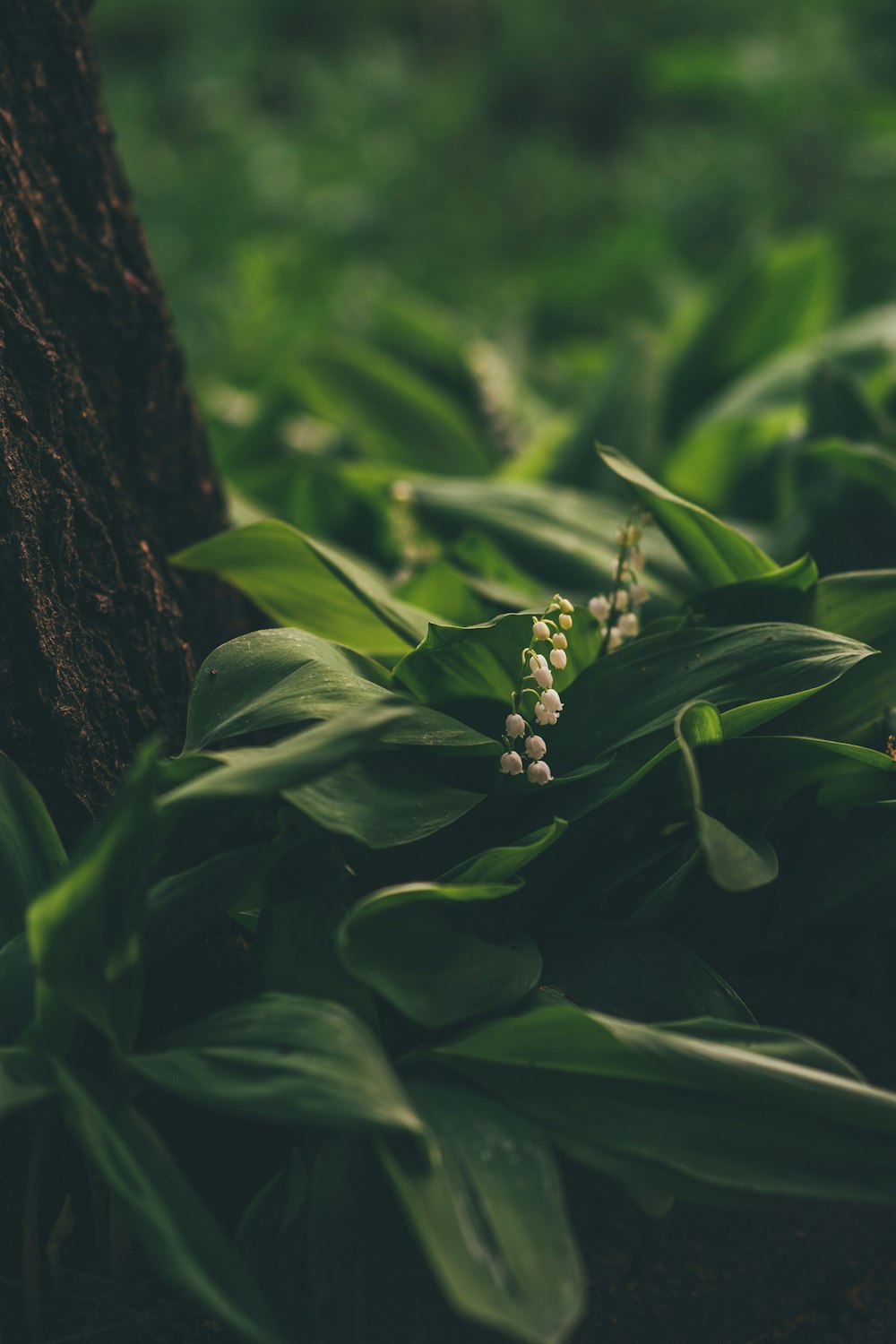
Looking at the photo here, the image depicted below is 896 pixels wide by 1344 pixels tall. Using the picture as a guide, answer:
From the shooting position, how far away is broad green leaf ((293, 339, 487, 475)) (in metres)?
1.64

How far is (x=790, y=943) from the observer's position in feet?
2.57

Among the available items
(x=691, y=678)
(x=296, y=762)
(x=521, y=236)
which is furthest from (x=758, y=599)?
(x=521, y=236)

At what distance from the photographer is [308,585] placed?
91 centimetres

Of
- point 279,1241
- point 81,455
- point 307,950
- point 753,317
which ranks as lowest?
point 279,1241

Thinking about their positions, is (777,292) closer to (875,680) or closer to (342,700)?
(875,680)

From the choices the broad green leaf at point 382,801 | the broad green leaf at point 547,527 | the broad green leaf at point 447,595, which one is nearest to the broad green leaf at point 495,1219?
the broad green leaf at point 382,801

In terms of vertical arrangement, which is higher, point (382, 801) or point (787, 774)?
point (382, 801)

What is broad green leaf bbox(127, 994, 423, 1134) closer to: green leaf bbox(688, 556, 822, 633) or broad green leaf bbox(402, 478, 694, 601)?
green leaf bbox(688, 556, 822, 633)

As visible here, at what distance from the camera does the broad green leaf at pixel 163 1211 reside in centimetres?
45

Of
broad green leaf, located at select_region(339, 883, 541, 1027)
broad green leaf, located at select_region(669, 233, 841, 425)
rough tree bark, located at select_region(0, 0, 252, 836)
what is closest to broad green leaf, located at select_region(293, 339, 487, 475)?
broad green leaf, located at select_region(669, 233, 841, 425)

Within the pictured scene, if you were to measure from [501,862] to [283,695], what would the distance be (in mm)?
154

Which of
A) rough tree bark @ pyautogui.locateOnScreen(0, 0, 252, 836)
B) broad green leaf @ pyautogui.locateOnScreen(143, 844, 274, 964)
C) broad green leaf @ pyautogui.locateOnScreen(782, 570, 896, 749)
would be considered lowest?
broad green leaf @ pyautogui.locateOnScreen(782, 570, 896, 749)

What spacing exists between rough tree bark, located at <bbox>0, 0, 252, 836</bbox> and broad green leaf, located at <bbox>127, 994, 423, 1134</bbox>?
8.0 inches

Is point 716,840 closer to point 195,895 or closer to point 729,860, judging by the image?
point 729,860
